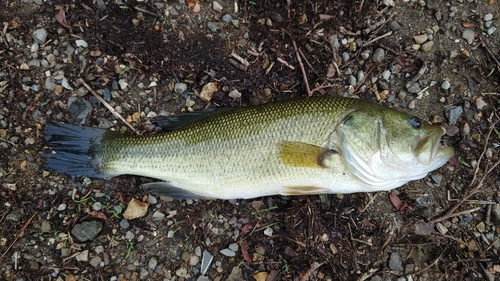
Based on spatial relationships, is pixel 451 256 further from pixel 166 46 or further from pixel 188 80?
pixel 166 46

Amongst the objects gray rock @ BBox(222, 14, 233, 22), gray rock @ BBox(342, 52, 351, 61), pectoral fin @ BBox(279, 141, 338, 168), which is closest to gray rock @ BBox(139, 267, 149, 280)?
pectoral fin @ BBox(279, 141, 338, 168)

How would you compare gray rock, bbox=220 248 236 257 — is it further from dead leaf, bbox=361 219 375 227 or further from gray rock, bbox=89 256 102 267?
dead leaf, bbox=361 219 375 227

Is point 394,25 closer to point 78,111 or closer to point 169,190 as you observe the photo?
point 169,190

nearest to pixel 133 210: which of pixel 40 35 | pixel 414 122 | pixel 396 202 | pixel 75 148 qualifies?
pixel 75 148

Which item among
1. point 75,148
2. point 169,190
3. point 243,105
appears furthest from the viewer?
point 243,105

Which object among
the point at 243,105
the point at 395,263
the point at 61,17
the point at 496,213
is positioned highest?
the point at 61,17

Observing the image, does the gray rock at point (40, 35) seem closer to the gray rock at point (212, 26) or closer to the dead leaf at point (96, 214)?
the gray rock at point (212, 26)

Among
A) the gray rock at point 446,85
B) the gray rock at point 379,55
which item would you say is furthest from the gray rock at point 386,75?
the gray rock at point 446,85
